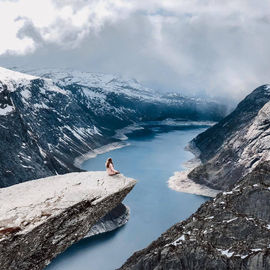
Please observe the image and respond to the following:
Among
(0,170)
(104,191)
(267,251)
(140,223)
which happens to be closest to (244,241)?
(267,251)

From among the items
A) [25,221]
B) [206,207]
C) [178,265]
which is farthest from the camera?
[206,207]

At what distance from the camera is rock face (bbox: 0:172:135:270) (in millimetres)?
13359

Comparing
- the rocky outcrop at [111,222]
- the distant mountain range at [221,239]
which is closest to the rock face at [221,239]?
the distant mountain range at [221,239]

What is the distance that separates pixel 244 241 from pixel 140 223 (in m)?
109

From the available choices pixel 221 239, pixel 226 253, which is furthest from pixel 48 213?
pixel 221 239

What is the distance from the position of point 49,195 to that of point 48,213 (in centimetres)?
131

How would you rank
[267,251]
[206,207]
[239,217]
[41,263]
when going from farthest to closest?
[206,207], [239,217], [267,251], [41,263]

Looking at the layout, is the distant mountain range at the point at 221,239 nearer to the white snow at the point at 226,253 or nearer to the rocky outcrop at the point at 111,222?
the white snow at the point at 226,253

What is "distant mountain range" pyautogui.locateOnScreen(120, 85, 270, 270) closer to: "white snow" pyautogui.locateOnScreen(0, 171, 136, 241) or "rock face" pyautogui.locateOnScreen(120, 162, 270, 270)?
"rock face" pyautogui.locateOnScreen(120, 162, 270, 270)

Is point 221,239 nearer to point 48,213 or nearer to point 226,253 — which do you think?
point 226,253

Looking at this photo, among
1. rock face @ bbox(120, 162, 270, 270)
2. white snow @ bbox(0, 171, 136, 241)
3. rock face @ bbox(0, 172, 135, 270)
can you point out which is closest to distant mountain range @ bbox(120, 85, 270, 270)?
rock face @ bbox(120, 162, 270, 270)

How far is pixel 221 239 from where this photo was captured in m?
70.6

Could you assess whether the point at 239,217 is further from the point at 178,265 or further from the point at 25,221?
the point at 25,221

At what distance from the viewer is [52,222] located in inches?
567
